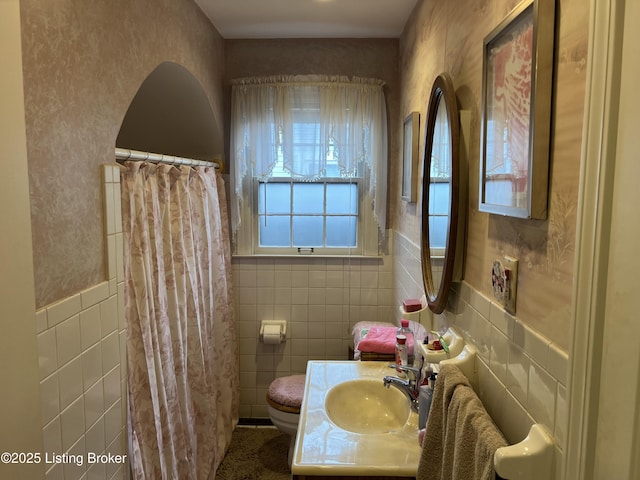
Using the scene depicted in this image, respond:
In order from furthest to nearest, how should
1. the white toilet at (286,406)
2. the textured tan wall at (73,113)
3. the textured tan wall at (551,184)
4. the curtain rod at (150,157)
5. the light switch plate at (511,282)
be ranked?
the white toilet at (286,406) < the curtain rod at (150,157) < the textured tan wall at (73,113) < the light switch plate at (511,282) < the textured tan wall at (551,184)

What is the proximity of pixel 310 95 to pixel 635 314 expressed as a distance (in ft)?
8.67

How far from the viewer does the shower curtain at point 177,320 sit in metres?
1.75

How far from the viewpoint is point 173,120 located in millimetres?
2920

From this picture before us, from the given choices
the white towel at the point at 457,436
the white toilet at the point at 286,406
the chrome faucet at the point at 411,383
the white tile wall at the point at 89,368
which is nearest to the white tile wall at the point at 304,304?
the white toilet at the point at 286,406

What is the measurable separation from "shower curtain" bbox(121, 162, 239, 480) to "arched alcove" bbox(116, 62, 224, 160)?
0.32 metres

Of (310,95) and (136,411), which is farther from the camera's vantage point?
(310,95)

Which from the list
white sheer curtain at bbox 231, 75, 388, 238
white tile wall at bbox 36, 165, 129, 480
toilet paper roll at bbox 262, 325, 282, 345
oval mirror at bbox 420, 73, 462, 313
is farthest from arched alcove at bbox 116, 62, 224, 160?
oval mirror at bbox 420, 73, 462, 313

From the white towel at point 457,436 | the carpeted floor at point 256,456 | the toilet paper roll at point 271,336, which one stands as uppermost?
the white towel at point 457,436

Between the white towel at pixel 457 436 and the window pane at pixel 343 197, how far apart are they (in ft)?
6.59

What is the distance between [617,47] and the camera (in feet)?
2.16

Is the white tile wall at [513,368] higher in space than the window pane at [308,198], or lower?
lower

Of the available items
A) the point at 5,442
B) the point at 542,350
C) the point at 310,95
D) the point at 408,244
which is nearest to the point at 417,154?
the point at 408,244

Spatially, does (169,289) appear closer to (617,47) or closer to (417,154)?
(417,154)

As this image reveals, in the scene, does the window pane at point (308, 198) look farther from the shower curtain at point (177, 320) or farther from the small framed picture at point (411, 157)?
the small framed picture at point (411, 157)
